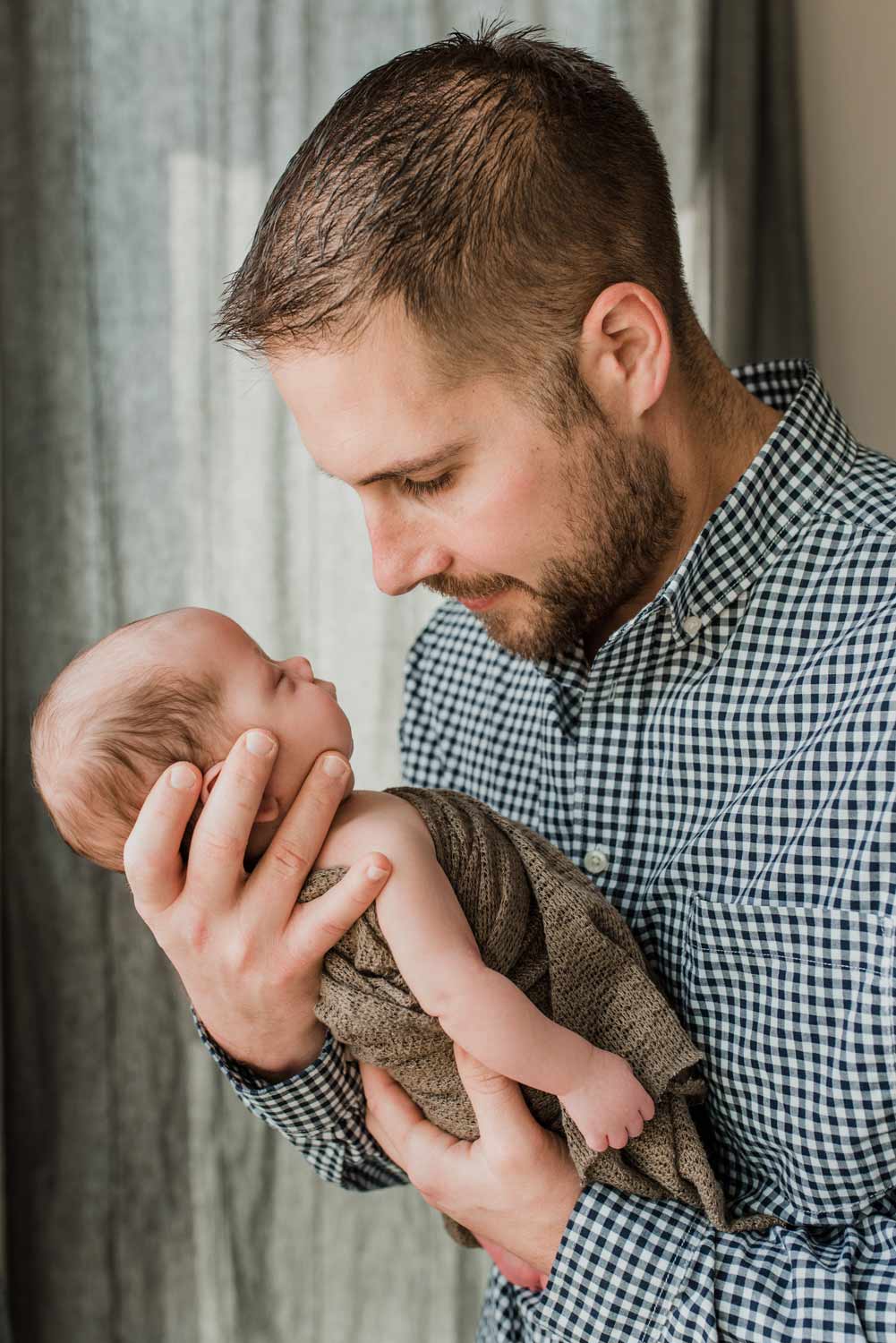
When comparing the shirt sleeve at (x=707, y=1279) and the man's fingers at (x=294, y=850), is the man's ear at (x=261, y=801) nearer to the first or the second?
the man's fingers at (x=294, y=850)

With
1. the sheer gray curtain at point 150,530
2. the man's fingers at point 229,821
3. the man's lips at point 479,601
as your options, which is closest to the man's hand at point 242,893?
the man's fingers at point 229,821

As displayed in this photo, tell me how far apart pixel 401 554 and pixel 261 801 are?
0.30 metres

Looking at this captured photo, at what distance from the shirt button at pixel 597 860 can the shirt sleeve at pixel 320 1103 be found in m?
0.34

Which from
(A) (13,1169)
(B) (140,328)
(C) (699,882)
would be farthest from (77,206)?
(A) (13,1169)

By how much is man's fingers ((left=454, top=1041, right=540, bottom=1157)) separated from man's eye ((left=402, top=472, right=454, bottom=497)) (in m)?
0.56

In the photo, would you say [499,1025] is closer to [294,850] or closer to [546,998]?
[546,998]

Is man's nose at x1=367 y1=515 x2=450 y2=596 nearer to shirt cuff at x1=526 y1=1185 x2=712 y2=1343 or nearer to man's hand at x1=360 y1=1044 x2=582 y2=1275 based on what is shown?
man's hand at x1=360 y1=1044 x2=582 y2=1275

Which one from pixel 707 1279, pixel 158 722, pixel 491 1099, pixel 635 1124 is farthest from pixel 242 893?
pixel 707 1279

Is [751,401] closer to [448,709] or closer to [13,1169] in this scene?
[448,709]

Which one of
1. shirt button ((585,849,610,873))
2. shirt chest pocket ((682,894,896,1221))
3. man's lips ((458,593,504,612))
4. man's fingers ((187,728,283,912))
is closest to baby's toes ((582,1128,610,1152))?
shirt chest pocket ((682,894,896,1221))

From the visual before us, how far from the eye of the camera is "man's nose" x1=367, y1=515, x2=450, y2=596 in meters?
1.21

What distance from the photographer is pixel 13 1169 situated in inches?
81.5

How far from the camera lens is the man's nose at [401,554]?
121cm

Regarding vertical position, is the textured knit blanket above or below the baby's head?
below
